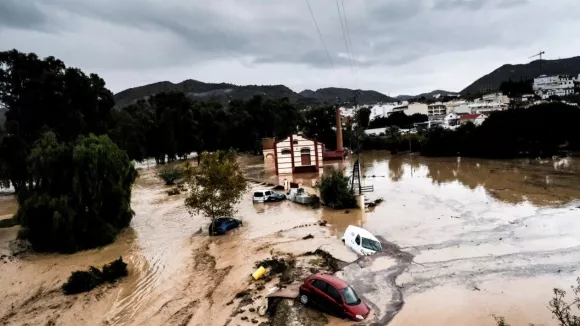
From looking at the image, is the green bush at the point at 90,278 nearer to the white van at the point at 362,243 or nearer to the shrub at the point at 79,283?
the shrub at the point at 79,283

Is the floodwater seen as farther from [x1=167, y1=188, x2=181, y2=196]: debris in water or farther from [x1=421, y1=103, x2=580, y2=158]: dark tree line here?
[x1=167, y1=188, x2=181, y2=196]: debris in water

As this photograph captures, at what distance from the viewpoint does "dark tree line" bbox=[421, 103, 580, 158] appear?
2383 inches

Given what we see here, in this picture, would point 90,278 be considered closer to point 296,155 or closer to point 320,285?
point 320,285

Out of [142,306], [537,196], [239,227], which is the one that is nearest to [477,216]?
[537,196]

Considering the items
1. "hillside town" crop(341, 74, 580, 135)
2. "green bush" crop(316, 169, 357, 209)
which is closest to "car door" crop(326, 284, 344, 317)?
"green bush" crop(316, 169, 357, 209)

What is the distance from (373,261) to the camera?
1920 cm

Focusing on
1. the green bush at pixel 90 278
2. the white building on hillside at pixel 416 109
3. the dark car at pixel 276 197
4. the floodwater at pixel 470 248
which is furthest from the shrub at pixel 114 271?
the white building on hillside at pixel 416 109

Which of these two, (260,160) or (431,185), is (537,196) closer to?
(431,185)

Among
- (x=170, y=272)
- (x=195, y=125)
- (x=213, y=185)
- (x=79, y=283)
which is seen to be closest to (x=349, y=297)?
(x=170, y=272)

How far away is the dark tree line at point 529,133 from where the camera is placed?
60531 mm

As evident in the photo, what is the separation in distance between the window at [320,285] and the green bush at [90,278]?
11061 millimetres

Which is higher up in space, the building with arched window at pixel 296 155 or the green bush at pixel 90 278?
the building with arched window at pixel 296 155

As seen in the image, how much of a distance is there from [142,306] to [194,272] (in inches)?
146

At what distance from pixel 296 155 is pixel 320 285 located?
4399 cm
